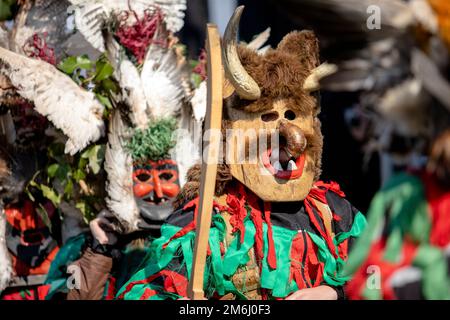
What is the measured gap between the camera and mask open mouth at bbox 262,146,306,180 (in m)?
2.51

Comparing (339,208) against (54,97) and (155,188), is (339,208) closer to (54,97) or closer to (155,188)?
(155,188)

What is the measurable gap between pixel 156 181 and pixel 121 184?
172 mm

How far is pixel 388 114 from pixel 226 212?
1.10 m

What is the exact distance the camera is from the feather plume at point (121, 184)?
133 inches

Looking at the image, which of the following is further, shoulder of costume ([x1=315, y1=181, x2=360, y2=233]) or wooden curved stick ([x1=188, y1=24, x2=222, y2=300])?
shoulder of costume ([x1=315, y1=181, x2=360, y2=233])

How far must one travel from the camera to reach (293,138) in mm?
2457

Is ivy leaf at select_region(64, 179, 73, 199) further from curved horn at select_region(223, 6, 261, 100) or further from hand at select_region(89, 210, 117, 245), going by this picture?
curved horn at select_region(223, 6, 261, 100)

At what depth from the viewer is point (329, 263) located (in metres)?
2.49

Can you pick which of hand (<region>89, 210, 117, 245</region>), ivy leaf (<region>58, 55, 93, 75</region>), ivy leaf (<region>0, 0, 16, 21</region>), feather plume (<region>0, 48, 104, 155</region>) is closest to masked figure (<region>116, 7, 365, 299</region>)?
hand (<region>89, 210, 117, 245</region>)

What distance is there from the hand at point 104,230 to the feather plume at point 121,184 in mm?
54

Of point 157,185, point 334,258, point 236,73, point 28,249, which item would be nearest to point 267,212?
point 334,258

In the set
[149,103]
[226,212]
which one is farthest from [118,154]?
[226,212]

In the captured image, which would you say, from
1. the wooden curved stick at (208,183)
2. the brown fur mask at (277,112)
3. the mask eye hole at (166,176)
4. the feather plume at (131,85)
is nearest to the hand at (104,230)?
the mask eye hole at (166,176)
